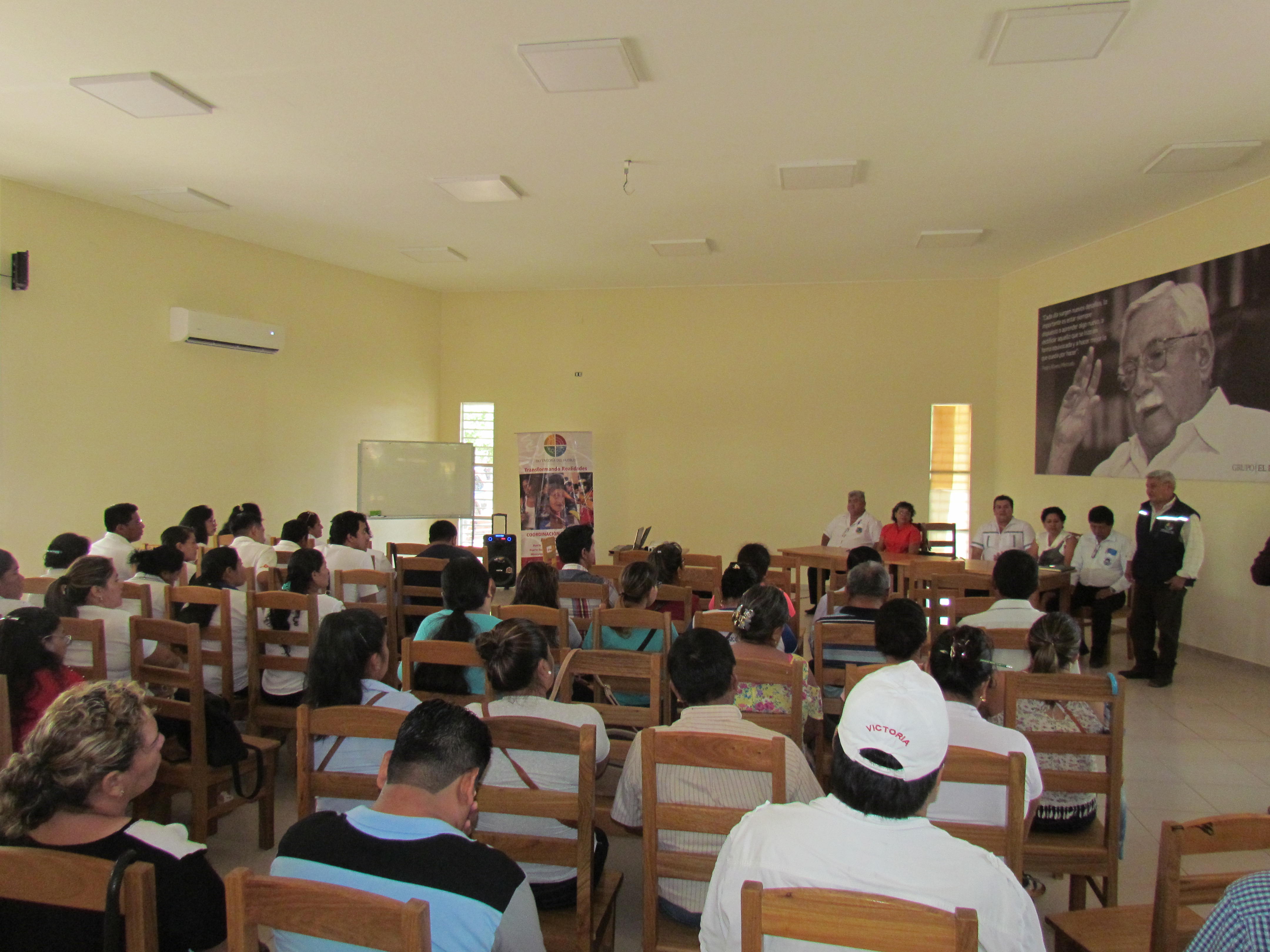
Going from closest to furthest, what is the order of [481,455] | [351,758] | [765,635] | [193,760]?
[351,758] → [193,760] → [765,635] → [481,455]

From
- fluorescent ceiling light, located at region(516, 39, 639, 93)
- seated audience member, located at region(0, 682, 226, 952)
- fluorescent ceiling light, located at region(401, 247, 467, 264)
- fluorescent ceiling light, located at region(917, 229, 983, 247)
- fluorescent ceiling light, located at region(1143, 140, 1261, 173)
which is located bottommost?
seated audience member, located at region(0, 682, 226, 952)

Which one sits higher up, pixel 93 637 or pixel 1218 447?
pixel 1218 447

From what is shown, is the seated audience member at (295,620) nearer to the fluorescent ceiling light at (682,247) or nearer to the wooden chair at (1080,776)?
the wooden chair at (1080,776)

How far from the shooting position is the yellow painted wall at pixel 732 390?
945 centimetres

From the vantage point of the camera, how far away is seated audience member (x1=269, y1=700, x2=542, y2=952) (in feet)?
4.51

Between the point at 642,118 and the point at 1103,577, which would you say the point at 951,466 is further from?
the point at 642,118

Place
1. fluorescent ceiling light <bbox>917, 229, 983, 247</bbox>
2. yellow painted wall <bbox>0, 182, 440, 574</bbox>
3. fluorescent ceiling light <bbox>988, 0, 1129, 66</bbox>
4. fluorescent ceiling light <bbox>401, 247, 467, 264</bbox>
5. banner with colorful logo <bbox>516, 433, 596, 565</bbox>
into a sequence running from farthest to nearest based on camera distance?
banner with colorful logo <bbox>516, 433, 596, 565</bbox> → fluorescent ceiling light <bbox>401, 247, 467, 264</bbox> → fluorescent ceiling light <bbox>917, 229, 983, 247</bbox> → yellow painted wall <bbox>0, 182, 440, 574</bbox> → fluorescent ceiling light <bbox>988, 0, 1129, 66</bbox>

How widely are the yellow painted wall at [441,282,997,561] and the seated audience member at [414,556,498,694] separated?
21.7 feet

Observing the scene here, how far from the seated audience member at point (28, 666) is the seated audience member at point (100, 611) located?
55 cm

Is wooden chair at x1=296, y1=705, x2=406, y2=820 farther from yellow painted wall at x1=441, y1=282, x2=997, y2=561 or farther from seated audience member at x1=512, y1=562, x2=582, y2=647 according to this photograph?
yellow painted wall at x1=441, y1=282, x2=997, y2=561

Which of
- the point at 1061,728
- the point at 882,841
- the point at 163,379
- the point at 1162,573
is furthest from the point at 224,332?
the point at 1162,573

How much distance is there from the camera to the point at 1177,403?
658 cm

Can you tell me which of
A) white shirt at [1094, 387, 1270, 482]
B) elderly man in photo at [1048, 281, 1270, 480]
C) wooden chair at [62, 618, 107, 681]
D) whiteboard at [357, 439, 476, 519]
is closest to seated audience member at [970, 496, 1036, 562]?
elderly man in photo at [1048, 281, 1270, 480]

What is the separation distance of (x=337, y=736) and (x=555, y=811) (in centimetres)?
63
